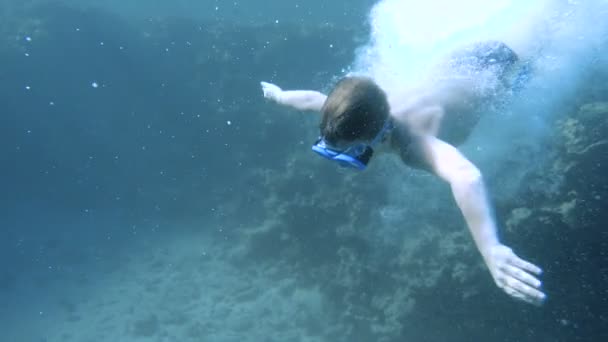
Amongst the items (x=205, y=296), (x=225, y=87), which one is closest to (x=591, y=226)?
(x=205, y=296)

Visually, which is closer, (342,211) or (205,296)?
(342,211)

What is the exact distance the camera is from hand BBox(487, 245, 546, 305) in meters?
2.00

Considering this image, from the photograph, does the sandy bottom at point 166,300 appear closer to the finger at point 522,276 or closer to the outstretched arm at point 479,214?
the outstretched arm at point 479,214

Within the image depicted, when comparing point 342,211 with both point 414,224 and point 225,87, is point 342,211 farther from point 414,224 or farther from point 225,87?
point 225,87

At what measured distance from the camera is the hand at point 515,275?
2002mm

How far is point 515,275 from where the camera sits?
208cm

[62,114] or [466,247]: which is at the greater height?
[62,114]

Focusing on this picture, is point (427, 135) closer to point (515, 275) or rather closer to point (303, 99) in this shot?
point (515, 275)

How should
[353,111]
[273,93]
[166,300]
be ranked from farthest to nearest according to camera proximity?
[166,300]
[273,93]
[353,111]

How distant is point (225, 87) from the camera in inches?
695

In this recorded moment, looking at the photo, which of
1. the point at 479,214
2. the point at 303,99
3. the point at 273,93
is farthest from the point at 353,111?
the point at 273,93

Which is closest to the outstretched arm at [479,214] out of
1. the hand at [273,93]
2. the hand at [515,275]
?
the hand at [515,275]

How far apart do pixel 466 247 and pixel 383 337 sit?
2794mm

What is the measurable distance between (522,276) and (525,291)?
0.24ft
